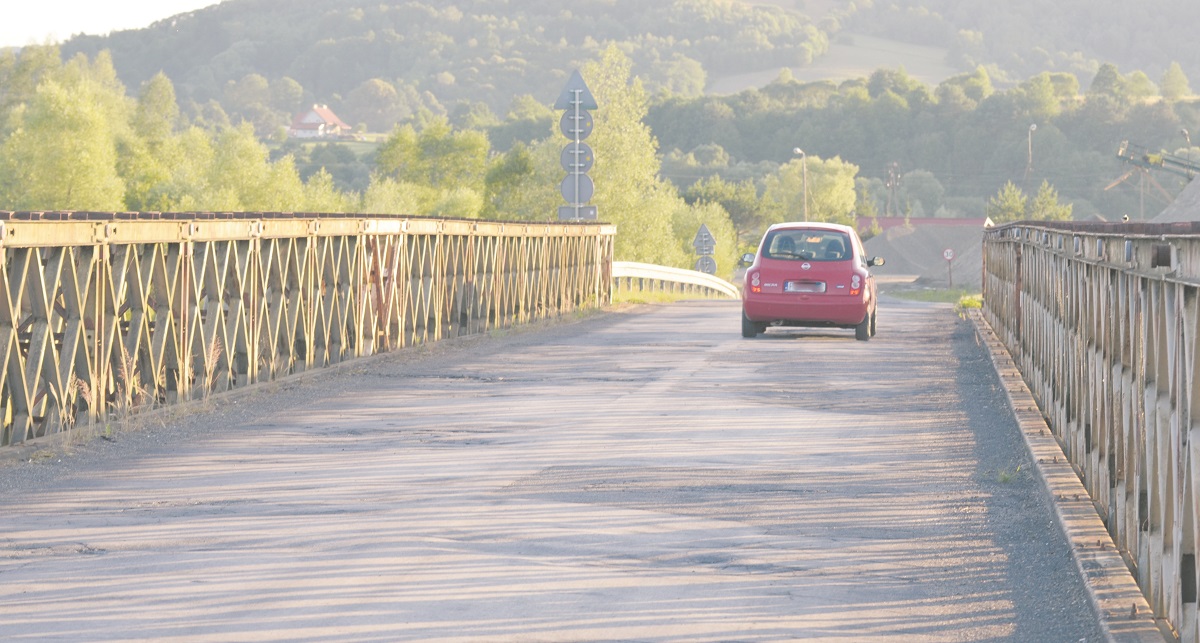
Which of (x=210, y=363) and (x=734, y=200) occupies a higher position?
(x=734, y=200)

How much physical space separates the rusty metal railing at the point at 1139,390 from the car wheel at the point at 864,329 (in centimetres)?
1130


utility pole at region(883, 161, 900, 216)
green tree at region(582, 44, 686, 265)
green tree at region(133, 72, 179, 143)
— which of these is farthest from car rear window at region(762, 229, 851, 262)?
utility pole at region(883, 161, 900, 216)

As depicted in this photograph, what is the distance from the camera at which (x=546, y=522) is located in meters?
8.02

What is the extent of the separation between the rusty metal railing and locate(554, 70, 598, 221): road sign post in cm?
2798

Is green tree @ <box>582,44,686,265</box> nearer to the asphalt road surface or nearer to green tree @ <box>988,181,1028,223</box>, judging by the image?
the asphalt road surface

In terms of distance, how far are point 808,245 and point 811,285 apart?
87 centimetres

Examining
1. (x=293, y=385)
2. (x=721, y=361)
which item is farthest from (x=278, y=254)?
(x=721, y=361)

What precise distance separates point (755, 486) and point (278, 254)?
289 inches

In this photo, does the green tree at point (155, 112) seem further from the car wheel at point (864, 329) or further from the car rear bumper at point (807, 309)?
the car wheel at point (864, 329)

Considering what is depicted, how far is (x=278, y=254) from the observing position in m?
15.2

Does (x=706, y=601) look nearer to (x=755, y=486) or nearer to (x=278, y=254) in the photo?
(x=755, y=486)

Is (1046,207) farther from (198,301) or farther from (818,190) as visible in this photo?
(198,301)

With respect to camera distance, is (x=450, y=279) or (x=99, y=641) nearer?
(x=99, y=641)

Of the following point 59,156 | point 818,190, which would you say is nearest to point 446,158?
point 818,190
